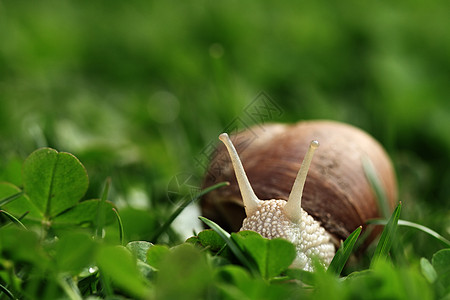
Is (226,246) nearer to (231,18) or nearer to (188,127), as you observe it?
(188,127)

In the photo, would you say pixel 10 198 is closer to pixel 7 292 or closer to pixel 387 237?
pixel 7 292

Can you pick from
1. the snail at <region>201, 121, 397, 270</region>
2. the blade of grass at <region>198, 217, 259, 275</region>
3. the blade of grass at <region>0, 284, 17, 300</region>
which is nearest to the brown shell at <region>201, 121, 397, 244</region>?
the snail at <region>201, 121, 397, 270</region>

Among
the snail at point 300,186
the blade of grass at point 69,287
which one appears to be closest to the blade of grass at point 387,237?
the snail at point 300,186

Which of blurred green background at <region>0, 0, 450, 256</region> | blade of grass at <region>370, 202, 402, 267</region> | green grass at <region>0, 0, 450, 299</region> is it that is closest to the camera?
green grass at <region>0, 0, 450, 299</region>

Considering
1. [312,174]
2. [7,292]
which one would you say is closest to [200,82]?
[312,174]

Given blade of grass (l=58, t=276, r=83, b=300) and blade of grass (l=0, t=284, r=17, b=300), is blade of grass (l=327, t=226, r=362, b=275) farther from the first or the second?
blade of grass (l=0, t=284, r=17, b=300)

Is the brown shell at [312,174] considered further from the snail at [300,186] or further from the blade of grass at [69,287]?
the blade of grass at [69,287]

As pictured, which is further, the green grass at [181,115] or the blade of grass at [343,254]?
the blade of grass at [343,254]
